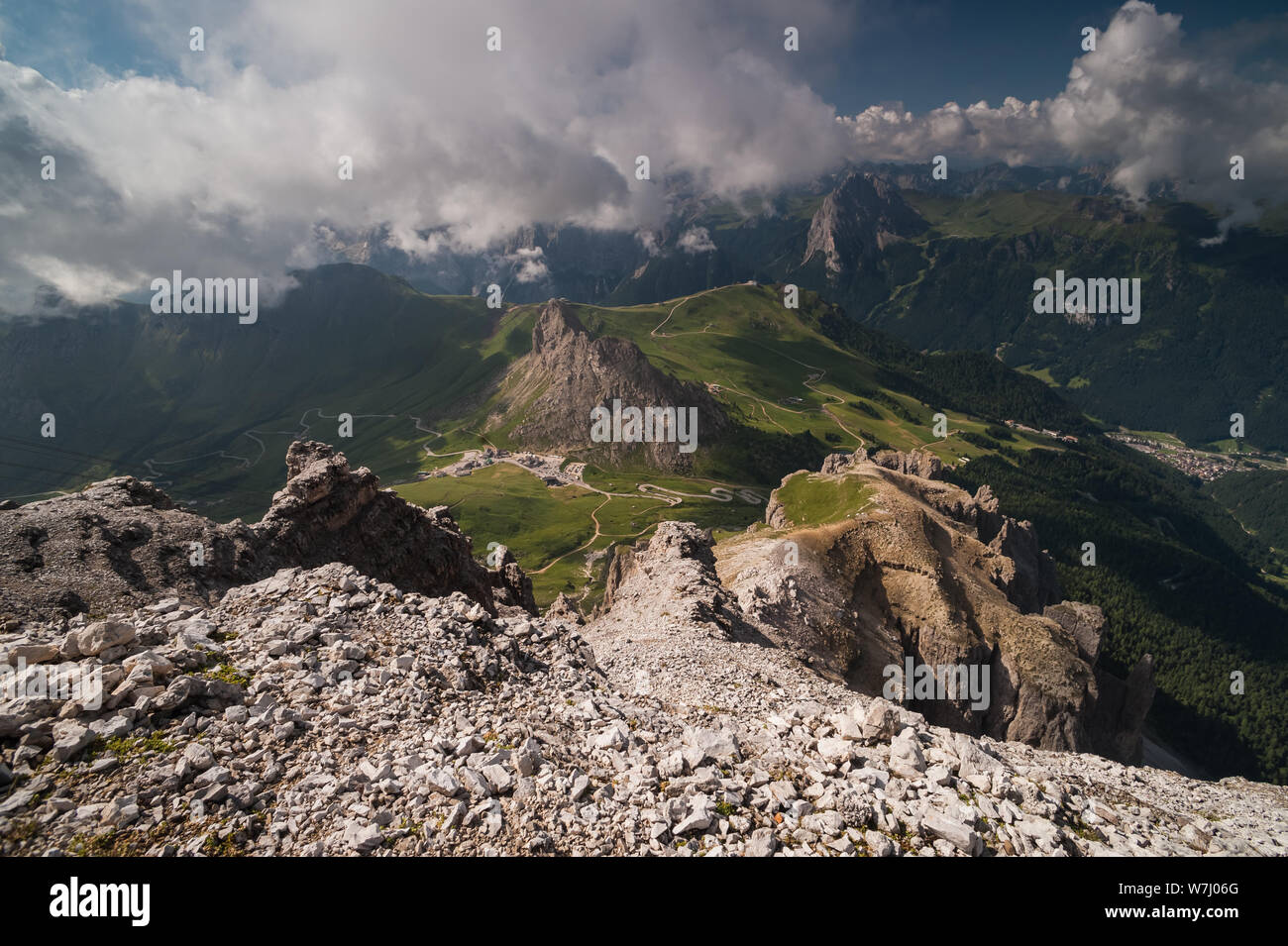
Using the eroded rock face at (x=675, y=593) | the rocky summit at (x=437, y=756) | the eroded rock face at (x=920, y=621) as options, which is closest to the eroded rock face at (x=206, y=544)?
the rocky summit at (x=437, y=756)

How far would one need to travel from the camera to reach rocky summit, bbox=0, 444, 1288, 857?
1146 centimetres

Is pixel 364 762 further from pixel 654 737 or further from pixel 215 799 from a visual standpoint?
pixel 654 737

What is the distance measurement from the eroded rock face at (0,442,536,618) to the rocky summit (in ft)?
0.98

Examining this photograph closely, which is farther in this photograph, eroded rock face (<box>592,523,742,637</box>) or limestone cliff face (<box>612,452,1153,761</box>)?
limestone cliff face (<box>612,452,1153,761</box>)

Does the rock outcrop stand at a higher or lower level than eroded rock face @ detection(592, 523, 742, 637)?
higher

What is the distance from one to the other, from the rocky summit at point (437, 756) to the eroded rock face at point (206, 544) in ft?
0.98

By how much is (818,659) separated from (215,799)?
45.8 metres

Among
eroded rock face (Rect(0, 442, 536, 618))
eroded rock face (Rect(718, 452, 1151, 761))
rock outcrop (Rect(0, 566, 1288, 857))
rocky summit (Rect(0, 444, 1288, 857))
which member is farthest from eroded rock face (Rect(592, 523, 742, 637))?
rock outcrop (Rect(0, 566, 1288, 857))

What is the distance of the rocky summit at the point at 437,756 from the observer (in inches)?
451

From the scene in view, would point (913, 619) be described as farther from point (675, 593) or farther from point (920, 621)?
point (675, 593)

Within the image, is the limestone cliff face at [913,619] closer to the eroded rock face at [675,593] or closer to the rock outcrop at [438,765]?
the eroded rock face at [675,593]

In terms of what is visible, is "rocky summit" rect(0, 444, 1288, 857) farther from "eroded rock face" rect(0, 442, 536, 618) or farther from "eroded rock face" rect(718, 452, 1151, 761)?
"eroded rock face" rect(718, 452, 1151, 761)
